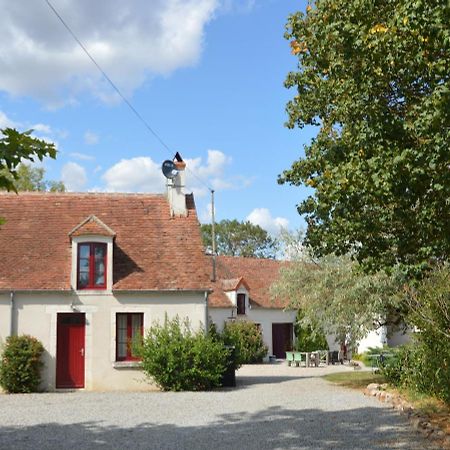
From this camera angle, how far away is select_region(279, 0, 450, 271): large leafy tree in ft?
28.1

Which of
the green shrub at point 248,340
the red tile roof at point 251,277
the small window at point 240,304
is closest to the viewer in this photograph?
the green shrub at point 248,340

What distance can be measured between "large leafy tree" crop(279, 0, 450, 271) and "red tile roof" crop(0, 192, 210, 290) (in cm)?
834

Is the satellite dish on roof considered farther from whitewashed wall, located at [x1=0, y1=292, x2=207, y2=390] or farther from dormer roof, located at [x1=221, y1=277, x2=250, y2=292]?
dormer roof, located at [x1=221, y1=277, x2=250, y2=292]

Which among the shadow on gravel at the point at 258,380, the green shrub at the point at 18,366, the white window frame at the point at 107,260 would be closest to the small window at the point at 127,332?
the white window frame at the point at 107,260

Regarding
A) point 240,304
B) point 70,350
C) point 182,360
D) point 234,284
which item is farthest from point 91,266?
point 240,304

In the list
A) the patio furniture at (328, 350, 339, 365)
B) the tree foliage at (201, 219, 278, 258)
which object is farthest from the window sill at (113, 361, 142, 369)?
the tree foliage at (201, 219, 278, 258)

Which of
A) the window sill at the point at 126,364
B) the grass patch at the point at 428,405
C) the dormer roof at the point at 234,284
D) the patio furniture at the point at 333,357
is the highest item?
the dormer roof at the point at 234,284

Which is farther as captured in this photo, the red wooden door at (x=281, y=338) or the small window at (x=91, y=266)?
the red wooden door at (x=281, y=338)

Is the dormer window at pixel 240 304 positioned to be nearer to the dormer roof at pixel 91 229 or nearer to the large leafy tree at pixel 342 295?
the large leafy tree at pixel 342 295

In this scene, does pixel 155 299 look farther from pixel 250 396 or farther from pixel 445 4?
pixel 445 4

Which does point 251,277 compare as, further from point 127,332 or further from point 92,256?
point 92,256

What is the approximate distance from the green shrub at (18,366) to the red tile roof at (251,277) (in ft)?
52.9

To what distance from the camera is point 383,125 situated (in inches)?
367

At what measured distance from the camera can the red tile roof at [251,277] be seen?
34812mm
